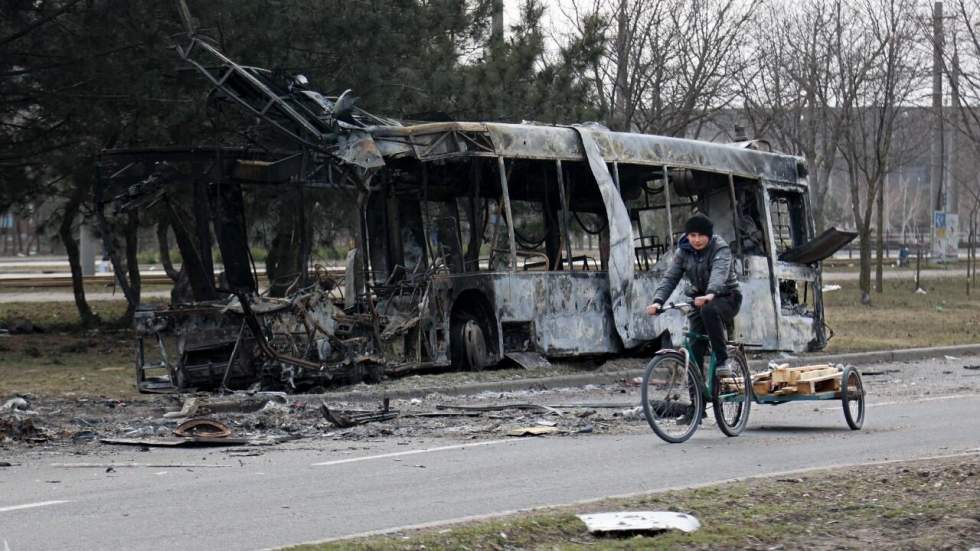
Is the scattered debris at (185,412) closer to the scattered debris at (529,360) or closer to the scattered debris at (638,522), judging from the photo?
the scattered debris at (529,360)

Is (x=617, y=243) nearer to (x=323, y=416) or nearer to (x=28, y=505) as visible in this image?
(x=323, y=416)

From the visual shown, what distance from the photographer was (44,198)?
24125mm

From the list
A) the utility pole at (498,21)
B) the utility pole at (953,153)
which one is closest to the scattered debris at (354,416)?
the utility pole at (498,21)

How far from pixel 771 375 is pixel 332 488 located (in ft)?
15.1

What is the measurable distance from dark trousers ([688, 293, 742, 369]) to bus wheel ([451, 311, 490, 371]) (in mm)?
5443

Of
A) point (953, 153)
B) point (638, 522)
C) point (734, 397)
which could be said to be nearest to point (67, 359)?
point (734, 397)

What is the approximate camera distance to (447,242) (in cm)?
1634

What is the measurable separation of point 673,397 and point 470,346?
5.46m

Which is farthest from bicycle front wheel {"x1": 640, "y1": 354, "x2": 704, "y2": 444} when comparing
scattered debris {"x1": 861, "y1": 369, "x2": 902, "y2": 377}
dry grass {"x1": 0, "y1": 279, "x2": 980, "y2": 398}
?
scattered debris {"x1": 861, "y1": 369, "x2": 902, "y2": 377}

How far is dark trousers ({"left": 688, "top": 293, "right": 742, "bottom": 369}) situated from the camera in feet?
34.8

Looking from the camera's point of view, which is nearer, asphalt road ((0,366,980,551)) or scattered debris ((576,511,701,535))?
scattered debris ((576,511,701,535))

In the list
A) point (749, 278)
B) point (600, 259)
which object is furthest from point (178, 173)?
point (749, 278)

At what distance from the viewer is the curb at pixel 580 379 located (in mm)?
13750

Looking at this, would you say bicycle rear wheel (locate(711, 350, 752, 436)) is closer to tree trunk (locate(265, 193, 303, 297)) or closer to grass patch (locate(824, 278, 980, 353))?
tree trunk (locate(265, 193, 303, 297))
